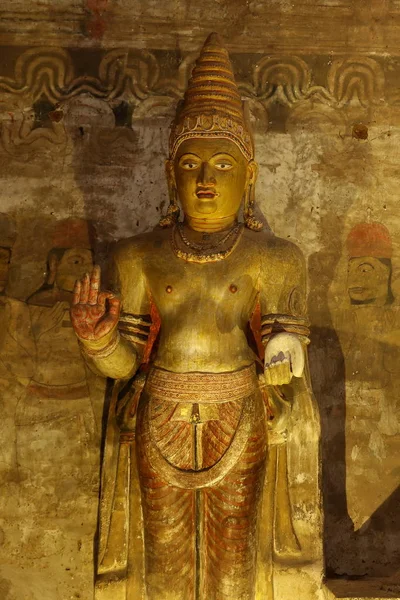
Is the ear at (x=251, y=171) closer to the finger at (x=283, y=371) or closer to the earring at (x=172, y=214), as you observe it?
the earring at (x=172, y=214)

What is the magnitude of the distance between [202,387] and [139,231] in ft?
5.89

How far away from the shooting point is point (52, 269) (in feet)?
18.6

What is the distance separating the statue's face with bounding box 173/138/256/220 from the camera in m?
4.44

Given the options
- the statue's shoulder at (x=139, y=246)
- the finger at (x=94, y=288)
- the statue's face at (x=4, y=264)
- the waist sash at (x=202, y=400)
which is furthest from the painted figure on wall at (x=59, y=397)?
the finger at (x=94, y=288)

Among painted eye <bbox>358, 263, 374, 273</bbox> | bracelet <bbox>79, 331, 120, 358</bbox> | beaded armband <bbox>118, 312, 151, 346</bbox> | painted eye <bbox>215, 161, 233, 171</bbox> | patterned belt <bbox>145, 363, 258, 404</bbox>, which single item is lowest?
patterned belt <bbox>145, 363, 258, 404</bbox>

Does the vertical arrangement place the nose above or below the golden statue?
above

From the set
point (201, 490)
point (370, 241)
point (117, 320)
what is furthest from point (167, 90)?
point (201, 490)

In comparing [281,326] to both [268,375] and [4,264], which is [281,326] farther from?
[4,264]

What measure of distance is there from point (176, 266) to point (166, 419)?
2.72 ft

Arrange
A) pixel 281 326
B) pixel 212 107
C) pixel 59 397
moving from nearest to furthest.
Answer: pixel 281 326 → pixel 212 107 → pixel 59 397

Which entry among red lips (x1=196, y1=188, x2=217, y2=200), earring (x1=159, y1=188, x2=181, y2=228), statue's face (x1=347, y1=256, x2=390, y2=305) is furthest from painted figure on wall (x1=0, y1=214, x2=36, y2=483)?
statue's face (x1=347, y1=256, x2=390, y2=305)

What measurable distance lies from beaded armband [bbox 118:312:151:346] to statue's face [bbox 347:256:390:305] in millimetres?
1744

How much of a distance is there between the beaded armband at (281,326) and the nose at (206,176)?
30.7 inches

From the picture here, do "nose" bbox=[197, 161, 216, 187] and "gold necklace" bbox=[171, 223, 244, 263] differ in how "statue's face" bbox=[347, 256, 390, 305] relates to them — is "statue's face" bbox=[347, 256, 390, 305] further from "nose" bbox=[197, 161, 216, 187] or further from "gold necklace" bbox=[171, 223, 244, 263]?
"nose" bbox=[197, 161, 216, 187]
